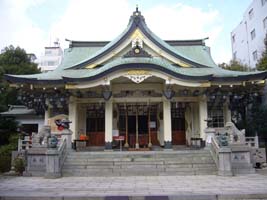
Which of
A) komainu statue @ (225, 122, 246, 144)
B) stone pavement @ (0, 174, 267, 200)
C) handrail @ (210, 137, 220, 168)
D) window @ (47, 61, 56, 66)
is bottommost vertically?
stone pavement @ (0, 174, 267, 200)

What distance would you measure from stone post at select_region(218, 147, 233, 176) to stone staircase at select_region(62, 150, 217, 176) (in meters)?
0.53

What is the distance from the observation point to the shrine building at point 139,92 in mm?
17219

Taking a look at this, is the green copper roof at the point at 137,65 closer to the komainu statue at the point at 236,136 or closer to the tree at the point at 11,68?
the komainu statue at the point at 236,136

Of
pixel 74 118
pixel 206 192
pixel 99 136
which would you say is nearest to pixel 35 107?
pixel 74 118

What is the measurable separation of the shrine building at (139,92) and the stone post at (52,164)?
5173 mm

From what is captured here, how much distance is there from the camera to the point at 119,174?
1321 centimetres

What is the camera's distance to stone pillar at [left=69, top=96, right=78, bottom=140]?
59.8 feet

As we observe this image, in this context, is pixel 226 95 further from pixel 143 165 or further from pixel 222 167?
pixel 143 165

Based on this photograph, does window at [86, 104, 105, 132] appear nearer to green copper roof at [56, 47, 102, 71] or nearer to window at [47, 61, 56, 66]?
green copper roof at [56, 47, 102, 71]

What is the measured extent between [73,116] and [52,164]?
5946 mm

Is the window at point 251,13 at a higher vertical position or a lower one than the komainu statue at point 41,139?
higher

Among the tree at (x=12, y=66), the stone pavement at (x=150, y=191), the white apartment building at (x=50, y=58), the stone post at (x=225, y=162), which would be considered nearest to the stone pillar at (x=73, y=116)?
the stone pavement at (x=150, y=191)

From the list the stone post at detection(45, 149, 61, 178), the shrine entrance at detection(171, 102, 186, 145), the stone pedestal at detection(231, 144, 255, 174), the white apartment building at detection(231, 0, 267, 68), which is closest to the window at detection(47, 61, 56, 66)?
the white apartment building at detection(231, 0, 267, 68)

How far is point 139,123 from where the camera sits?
20.4 metres
